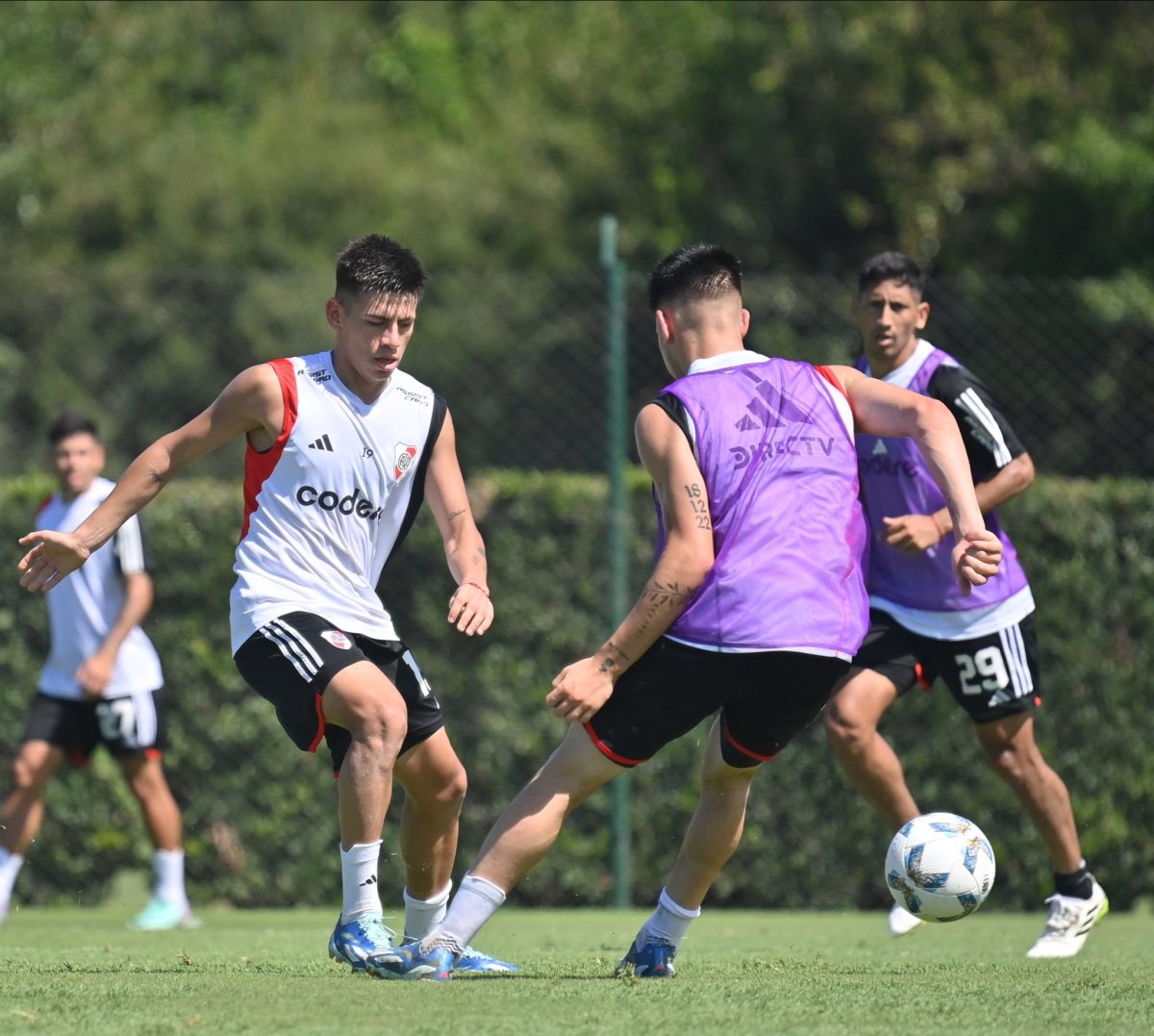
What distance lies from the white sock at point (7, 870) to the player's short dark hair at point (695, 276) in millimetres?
4772

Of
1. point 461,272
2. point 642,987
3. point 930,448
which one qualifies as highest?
point 461,272

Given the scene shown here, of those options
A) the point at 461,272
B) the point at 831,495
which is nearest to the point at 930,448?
the point at 831,495

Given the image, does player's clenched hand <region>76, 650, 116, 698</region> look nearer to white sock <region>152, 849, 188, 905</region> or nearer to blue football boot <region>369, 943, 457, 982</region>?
white sock <region>152, 849, 188, 905</region>

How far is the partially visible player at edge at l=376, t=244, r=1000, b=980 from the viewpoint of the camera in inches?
177

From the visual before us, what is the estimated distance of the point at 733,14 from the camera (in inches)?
750

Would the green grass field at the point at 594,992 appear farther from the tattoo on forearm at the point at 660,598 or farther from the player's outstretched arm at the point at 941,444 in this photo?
the player's outstretched arm at the point at 941,444

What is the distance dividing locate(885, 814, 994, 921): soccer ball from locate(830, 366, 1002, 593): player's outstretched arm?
85 cm

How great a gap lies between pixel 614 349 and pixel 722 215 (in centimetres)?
962

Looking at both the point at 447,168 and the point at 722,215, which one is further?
the point at 447,168

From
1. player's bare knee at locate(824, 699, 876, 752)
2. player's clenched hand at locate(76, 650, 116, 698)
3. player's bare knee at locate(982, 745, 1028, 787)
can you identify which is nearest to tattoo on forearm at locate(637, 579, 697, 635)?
player's bare knee at locate(824, 699, 876, 752)

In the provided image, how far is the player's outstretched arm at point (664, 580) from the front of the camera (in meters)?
4.43

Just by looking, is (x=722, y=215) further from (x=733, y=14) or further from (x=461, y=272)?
(x=461, y=272)

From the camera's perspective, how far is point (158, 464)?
4969 mm

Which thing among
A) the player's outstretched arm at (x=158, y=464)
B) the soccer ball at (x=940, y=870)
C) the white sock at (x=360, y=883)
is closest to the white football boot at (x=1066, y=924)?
the soccer ball at (x=940, y=870)
